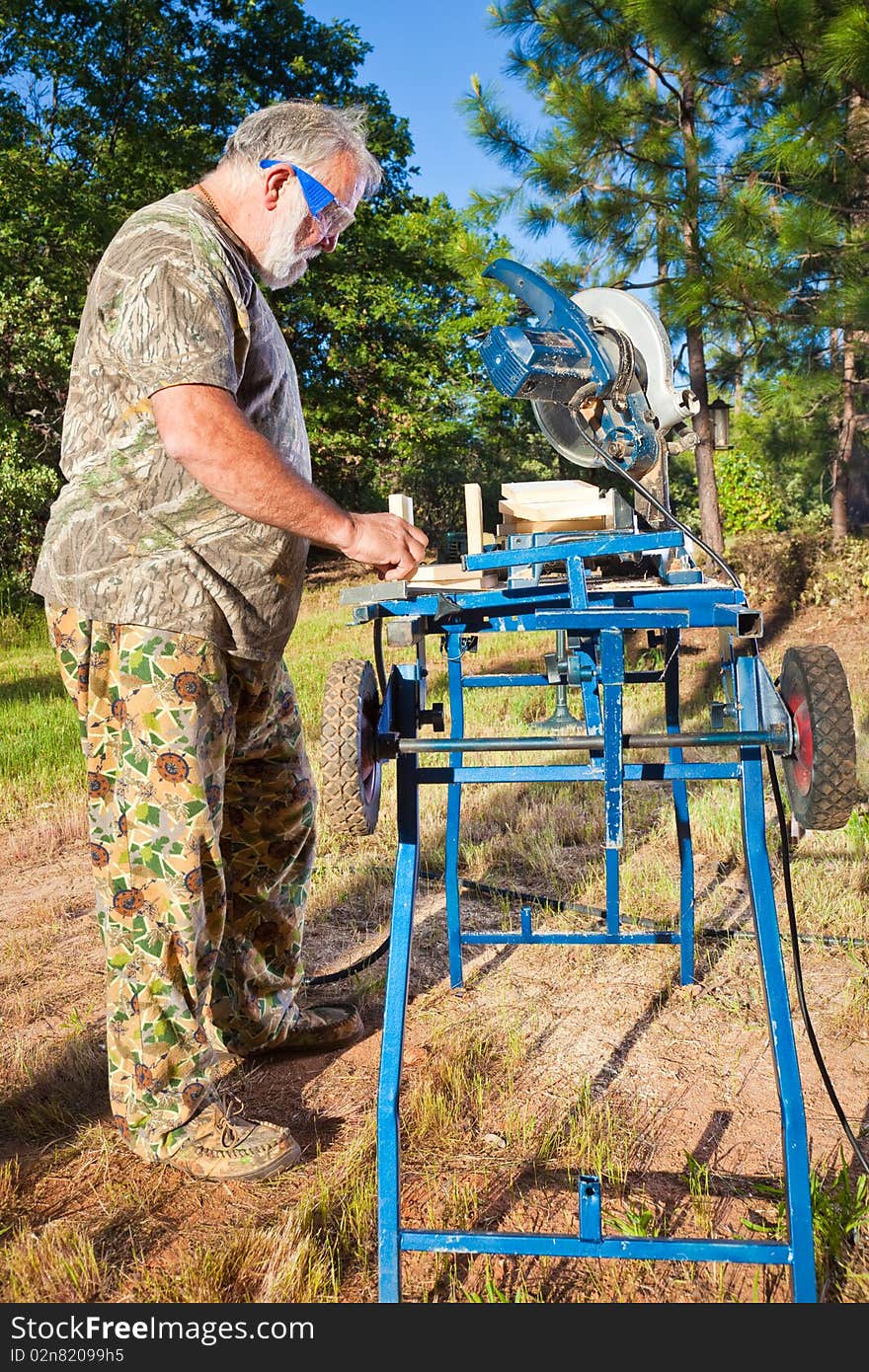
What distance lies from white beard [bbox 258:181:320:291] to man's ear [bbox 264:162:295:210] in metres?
0.01

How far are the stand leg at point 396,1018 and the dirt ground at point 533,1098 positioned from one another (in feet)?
0.68

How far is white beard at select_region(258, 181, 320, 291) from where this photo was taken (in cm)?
215

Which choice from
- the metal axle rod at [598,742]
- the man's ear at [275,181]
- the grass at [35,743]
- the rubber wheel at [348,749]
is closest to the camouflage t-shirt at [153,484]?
the man's ear at [275,181]

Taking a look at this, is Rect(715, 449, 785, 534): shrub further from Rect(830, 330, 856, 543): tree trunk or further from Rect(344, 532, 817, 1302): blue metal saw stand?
Rect(344, 532, 817, 1302): blue metal saw stand

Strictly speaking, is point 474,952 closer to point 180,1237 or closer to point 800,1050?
point 800,1050

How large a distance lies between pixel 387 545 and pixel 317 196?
2.52 feet

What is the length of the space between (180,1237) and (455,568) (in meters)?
1.45

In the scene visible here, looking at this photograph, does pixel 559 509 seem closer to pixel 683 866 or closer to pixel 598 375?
pixel 598 375

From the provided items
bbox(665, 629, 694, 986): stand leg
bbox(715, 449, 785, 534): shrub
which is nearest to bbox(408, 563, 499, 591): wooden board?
bbox(665, 629, 694, 986): stand leg

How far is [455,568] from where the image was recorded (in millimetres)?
2184

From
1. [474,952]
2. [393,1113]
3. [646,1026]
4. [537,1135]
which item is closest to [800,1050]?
[646,1026]

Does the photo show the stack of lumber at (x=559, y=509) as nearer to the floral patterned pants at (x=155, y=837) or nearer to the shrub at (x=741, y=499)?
the floral patterned pants at (x=155, y=837)

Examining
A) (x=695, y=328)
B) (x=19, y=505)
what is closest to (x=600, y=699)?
(x=695, y=328)

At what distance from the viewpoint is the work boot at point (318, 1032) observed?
287 centimetres
